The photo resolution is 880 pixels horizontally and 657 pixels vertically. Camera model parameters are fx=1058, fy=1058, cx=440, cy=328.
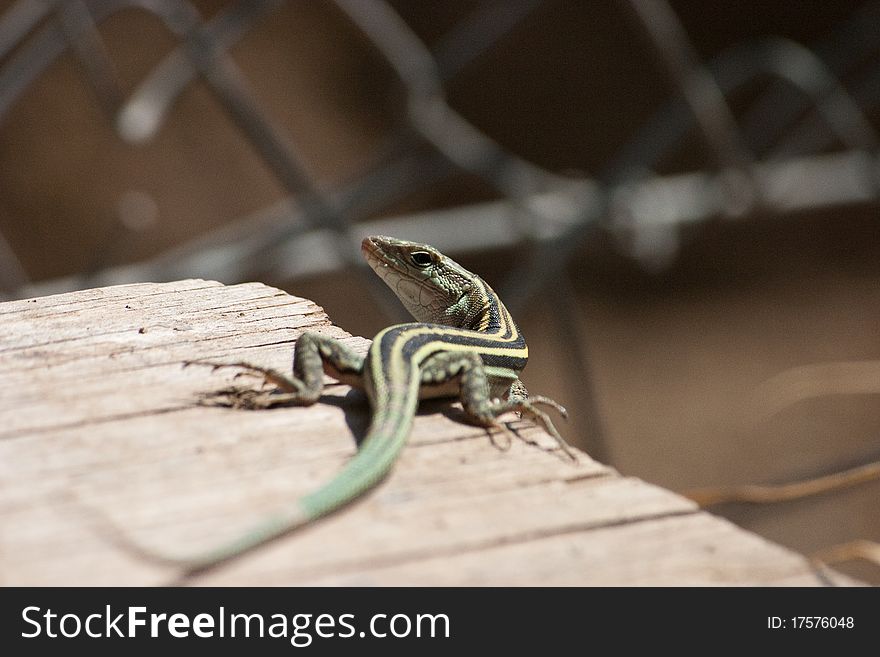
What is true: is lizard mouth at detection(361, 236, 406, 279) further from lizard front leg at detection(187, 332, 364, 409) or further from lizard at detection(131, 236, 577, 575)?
lizard front leg at detection(187, 332, 364, 409)

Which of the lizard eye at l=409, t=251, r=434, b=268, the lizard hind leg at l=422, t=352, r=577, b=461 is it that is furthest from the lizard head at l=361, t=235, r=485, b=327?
the lizard hind leg at l=422, t=352, r=577, b=461

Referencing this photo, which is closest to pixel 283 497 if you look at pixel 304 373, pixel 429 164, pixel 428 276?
pixel 304 373

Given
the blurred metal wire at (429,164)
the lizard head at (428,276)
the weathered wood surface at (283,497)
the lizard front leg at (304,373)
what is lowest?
the weathered wood surface at (283,497)

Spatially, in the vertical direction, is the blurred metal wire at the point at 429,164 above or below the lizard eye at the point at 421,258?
above

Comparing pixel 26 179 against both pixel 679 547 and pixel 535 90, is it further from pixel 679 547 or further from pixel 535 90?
pixel 679 547

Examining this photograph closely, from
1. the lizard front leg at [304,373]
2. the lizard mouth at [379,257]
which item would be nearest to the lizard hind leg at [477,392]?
the lizard front leg at [304,373]

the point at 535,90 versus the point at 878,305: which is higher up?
the point at 535,90

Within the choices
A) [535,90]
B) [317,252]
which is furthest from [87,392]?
[535,90]

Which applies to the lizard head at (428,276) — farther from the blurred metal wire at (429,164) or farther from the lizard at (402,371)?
the blurred metal wire at (429,164)
